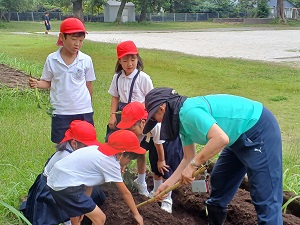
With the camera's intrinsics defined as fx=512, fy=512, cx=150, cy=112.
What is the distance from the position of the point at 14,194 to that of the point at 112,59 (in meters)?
12.5

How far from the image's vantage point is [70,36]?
4.56 meters

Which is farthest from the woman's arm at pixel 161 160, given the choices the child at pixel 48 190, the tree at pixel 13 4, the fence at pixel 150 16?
the fence at pixel 150 16

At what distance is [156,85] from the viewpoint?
11.4 metres

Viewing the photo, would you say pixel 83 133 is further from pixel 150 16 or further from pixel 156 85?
pixel 150 16

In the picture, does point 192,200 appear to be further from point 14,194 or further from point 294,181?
point 14,194

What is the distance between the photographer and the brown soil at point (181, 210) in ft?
13.3

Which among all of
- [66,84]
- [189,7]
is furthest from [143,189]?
[189,7]

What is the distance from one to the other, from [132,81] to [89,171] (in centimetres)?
137

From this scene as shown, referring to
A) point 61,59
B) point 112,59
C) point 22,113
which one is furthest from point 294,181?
point 112,59

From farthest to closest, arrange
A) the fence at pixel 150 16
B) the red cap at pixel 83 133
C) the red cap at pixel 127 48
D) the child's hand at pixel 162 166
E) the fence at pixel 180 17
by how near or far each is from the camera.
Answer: the fence at pixel 180 17, the fence at pixel 150 16, the red cap at pixel 127 48, the child's hand at pixel 162 166, the red cap at pixel 83 133

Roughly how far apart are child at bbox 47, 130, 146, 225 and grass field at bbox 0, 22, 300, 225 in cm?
78

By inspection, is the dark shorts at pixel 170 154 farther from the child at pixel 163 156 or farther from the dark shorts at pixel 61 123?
the dark shorts at pixel 61 123

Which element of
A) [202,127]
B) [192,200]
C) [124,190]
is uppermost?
[202,127]

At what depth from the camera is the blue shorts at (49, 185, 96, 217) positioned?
3.43 metres
